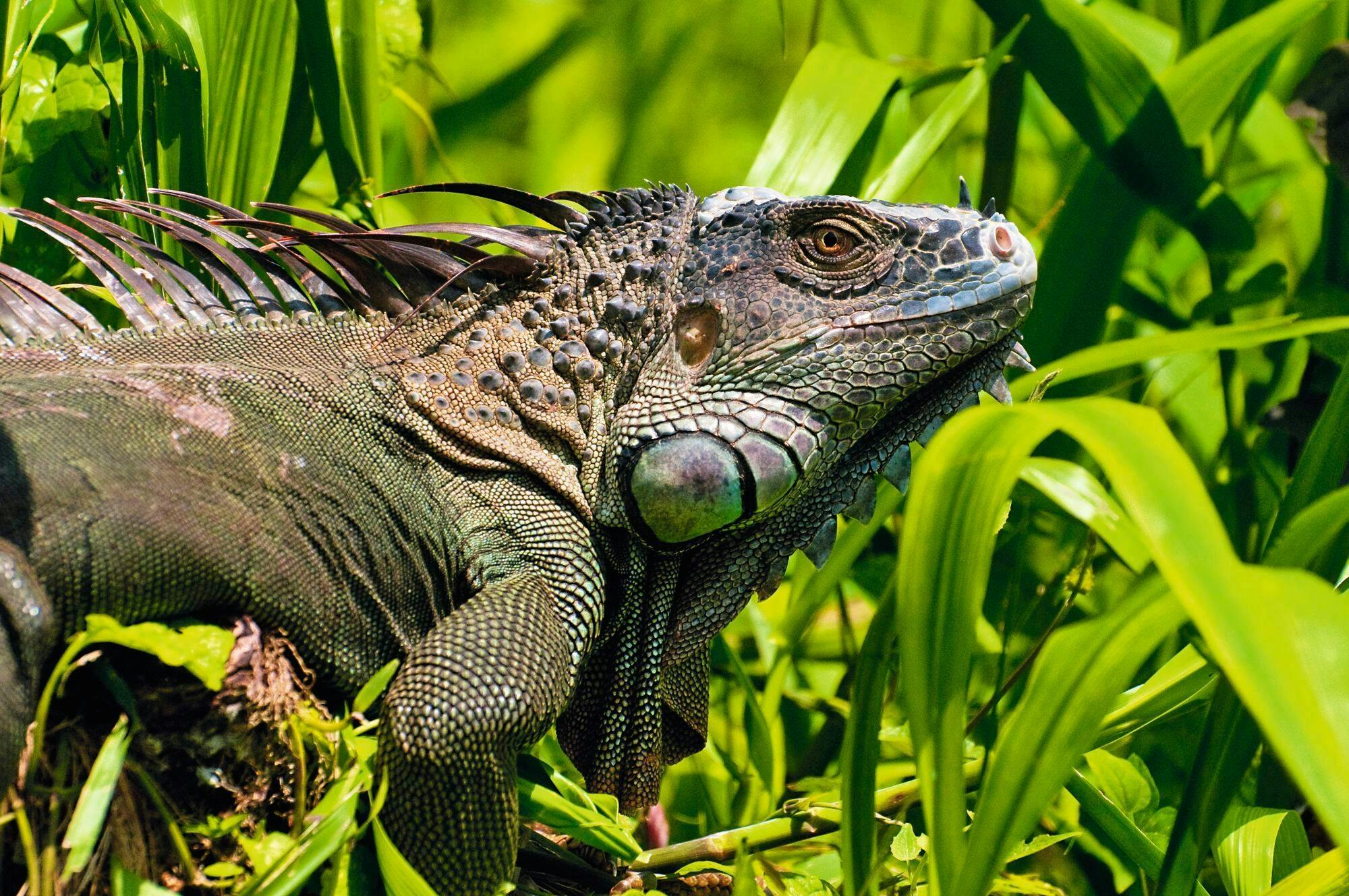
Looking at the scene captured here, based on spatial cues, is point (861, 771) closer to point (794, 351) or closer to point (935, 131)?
point (794, 351)

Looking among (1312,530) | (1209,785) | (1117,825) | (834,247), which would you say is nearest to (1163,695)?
(1117,825)

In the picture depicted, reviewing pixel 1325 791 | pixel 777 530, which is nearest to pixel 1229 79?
pixel 777 530

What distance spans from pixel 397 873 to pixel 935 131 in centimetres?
269

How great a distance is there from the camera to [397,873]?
1.63 meters

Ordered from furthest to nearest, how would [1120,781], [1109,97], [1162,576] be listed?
[1109,97] → [1120,781] → [1162,576]

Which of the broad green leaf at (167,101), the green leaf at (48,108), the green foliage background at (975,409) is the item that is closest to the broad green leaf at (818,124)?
the green foliage background at (975,409)

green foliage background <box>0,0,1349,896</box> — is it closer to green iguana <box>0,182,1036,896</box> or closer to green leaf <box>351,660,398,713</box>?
green leaf <box>351,660,398,713</box>

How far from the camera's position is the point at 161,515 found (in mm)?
1860

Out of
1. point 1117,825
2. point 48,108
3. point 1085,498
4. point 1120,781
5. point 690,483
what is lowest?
point 1120,781

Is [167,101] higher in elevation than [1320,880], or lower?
higher

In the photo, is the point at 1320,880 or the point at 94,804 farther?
the point at 1320,880

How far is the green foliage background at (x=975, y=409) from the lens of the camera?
1.50 meters

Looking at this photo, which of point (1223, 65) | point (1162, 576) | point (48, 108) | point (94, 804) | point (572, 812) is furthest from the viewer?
point (1223, 65)

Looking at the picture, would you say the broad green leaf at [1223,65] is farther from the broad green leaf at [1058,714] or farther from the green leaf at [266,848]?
the green leaf at [266,848]
